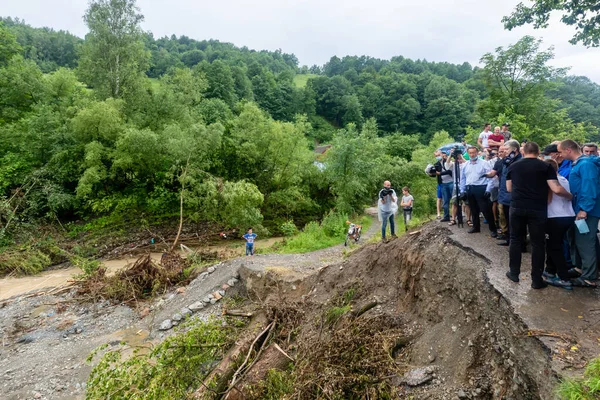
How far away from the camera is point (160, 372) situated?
4.20m

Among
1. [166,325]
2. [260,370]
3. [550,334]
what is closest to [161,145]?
[166,325]

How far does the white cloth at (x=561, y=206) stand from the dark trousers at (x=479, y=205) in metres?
1.80

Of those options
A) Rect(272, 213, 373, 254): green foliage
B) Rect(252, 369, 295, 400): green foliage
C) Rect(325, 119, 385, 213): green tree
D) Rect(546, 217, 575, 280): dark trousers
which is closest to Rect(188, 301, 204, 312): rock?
Rect(252, 369, 295, 400): green foliage

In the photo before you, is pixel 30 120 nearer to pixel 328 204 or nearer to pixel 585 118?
pixel 328 204

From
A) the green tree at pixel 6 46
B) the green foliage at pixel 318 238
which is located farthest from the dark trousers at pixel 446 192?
A: the green tree at pixel 6 46

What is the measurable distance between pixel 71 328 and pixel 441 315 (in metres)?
9.08

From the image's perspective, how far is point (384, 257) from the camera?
6176mm

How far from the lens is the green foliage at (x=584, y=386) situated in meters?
2.28

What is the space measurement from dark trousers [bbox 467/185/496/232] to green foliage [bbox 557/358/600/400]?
3.39 meters

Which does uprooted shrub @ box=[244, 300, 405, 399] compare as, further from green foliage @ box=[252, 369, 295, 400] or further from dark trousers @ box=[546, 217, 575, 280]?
dark trousers @ box=[546, 217, 575, 280]

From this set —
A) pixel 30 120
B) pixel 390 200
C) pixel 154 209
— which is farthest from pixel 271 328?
pixel 30 120

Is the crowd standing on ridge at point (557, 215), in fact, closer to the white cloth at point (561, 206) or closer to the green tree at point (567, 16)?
the white cloth at point (561, 206)

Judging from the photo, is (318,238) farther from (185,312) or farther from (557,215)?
(557,215)

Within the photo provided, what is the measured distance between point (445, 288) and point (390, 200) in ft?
14.5
